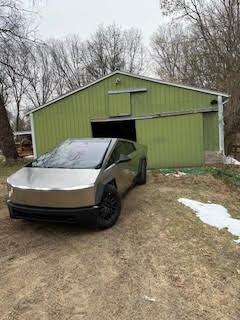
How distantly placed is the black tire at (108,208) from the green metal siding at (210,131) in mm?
7182

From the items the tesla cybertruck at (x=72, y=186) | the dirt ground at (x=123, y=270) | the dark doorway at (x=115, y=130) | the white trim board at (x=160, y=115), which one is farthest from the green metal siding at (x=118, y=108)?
the dirt ground at (x=123, y=270)

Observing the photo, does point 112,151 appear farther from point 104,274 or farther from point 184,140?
point 184,140

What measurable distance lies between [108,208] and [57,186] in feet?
2.96

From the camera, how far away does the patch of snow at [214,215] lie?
4.10 m

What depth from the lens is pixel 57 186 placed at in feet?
11.1

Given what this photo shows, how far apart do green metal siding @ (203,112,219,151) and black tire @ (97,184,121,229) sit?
7182 mm

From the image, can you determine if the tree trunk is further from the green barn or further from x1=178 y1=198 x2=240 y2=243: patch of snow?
x1=178 y1=198 x2=240 y2=243: patch of snow

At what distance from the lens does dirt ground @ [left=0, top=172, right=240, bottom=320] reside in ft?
7.29

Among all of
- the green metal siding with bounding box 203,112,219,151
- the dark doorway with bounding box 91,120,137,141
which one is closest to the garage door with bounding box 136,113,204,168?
the green metal siding with bounding box 203,112,219,151

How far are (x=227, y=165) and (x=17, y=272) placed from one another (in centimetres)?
901

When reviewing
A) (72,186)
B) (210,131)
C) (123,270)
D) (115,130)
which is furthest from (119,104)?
(123,270)

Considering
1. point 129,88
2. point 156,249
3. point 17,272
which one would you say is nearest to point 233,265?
point 156,249

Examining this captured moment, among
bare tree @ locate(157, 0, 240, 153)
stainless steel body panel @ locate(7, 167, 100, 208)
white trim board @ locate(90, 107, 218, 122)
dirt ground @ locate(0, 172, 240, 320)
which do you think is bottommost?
dirt ground @ locate(0, 172, 240, 320)

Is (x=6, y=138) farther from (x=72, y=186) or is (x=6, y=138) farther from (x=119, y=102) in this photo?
(x=72, y=186)
